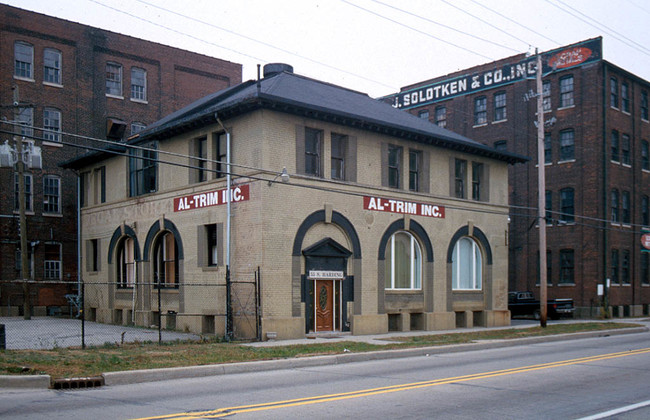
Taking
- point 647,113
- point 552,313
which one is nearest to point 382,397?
point 552,313

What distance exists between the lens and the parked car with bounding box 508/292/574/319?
3859 cm

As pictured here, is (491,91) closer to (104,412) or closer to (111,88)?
(111,88)

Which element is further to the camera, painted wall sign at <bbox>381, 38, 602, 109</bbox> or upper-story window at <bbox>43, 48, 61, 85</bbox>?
painted wall sign at <bbox>381, 38, 602, 109</bbox>

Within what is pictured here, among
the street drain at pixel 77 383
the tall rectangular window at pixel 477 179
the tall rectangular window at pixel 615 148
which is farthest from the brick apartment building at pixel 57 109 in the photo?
the tall rectangular window at pixel 615 148

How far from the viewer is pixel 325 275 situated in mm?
25344

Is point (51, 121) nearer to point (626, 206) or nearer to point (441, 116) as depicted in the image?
point (441, 116)

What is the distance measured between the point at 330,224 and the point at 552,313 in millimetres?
18938

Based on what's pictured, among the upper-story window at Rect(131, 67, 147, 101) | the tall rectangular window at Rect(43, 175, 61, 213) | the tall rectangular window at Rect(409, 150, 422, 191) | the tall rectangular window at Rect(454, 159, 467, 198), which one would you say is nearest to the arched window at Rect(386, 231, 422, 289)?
the tall rectangular window at Rect(409, 150, 422, 191)

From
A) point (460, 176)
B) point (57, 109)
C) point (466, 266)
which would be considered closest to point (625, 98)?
point (460, 176)

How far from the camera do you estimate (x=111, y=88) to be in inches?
1698

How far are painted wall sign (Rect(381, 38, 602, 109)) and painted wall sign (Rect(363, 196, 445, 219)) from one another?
41.1 ft

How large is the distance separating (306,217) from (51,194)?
20466 mm

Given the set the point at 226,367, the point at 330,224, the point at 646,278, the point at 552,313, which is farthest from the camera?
the point at 646,278

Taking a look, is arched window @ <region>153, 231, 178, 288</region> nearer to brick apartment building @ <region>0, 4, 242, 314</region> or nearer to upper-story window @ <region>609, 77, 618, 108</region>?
brick apartment building @ <region>0, 4, 242, 314</region>
